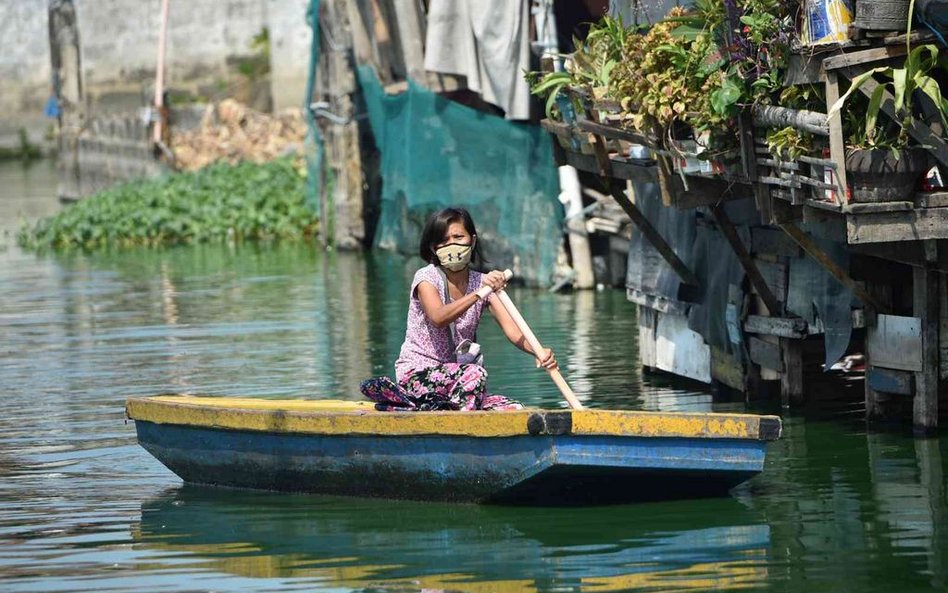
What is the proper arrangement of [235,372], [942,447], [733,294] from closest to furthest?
[942,447]
[733,294]
[235,372]

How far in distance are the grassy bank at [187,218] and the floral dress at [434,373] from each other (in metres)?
16.5

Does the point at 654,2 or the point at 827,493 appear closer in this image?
the point at 827,493

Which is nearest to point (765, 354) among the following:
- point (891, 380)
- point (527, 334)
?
point (891, 380)

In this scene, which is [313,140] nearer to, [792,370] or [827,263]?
[792,370]

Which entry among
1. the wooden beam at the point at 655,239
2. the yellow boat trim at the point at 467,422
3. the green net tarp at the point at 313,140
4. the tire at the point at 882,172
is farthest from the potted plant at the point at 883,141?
the green net tarp at the point at 313,140

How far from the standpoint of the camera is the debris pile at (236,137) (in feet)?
101

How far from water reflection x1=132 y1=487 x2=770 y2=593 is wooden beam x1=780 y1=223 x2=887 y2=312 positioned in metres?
1.75

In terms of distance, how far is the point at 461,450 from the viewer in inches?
323

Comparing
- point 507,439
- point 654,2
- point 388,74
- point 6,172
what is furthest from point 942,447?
point 6,172

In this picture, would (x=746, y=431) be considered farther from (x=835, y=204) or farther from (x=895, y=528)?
(x=835, y=204)

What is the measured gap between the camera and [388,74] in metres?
21.2

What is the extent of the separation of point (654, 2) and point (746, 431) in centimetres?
439

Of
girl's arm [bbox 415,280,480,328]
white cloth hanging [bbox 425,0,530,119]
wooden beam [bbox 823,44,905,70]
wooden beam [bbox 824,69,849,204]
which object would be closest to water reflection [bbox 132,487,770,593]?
girl's arm [bbox 415,280,480,328]

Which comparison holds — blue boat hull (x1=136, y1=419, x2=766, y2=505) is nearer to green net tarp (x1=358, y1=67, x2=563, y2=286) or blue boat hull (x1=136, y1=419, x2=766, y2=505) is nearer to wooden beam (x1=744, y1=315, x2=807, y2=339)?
wooden beam (x1=744, y1=315, x2=807, y2=339)
